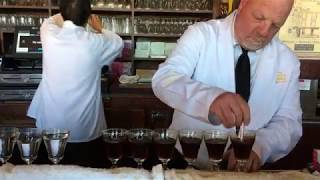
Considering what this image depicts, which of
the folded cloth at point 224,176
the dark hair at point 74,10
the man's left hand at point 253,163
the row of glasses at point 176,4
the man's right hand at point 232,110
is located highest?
the row of glasses at point 176,4

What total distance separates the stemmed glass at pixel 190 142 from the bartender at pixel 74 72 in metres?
1.06

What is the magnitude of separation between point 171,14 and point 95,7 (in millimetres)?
824

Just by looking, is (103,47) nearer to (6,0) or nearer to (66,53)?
(66,53)

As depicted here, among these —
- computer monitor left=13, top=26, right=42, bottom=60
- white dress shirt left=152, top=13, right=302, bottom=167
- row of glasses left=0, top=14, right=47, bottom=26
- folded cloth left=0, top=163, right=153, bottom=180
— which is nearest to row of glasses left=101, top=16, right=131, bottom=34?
row of glasses left=0, top=14, right=47, bottom=26

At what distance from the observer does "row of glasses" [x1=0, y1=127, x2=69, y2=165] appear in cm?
157

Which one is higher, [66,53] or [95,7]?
[95,7]

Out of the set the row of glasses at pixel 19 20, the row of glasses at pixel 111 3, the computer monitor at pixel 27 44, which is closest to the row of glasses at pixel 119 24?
the row of glasses at pixel 111 3

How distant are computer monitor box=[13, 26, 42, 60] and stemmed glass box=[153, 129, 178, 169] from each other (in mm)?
2206

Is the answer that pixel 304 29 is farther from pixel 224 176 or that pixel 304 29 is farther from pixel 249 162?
pixel 224 176

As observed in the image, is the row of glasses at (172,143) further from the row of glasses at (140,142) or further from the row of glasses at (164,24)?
the row of glasses at (164,24)

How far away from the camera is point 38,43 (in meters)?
3.64

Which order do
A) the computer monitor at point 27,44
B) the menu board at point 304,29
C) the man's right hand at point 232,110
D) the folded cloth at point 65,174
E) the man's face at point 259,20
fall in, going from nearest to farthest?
the folded cloth at point 65,174
the man's right hand at point 232,110
the man's face at point 259,20
the menu board at point 304,29
the computer monitor at point 27,44

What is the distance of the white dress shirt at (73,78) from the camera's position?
265 cm

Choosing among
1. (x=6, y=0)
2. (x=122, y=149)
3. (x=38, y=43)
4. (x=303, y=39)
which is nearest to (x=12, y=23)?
(x=6, y=0)
